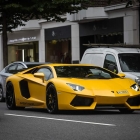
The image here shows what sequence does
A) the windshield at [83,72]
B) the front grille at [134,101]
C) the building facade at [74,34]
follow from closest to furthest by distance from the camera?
the front grille at [134,101]
the windshield at [83,72]
the building facade at [74,34]

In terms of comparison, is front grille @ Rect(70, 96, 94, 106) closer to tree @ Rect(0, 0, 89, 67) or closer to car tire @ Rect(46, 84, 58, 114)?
car tire @ Rect(46, 84, 58, 114)

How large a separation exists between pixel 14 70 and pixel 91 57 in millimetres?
3486

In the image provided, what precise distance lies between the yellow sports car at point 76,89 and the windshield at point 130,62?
3640 millimetres

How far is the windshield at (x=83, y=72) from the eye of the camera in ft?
48.0

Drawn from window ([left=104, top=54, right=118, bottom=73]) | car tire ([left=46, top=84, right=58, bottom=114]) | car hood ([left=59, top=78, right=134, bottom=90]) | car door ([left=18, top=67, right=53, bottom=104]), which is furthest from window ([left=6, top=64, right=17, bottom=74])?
car hood ([left=59, top=78, right=134, bottom=90])

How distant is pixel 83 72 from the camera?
14.8m

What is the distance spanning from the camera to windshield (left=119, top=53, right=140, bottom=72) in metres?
18.8

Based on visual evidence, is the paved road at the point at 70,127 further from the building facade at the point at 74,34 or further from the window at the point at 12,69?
the building facade at the point at 74,34

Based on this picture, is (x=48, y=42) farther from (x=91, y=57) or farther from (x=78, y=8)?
(x=91, y=57)

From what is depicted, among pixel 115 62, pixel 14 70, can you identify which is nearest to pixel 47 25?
pixel 14 70

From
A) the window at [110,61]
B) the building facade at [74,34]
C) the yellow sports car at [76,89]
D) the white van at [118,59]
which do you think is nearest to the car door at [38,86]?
→ the yellow sports car at [76,89]

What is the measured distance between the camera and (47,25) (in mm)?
41250

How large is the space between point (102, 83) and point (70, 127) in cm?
341

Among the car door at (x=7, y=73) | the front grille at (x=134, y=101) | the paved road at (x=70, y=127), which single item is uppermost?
the car door at (x=7, y=73)
